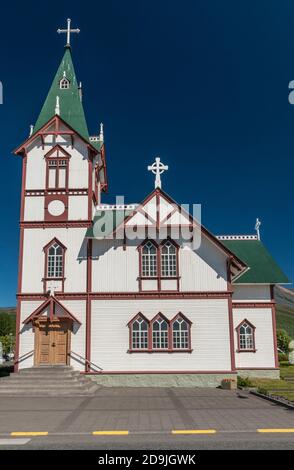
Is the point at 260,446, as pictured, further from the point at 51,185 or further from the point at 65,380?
the point at 51,185

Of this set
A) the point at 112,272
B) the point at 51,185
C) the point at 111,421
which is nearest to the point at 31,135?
the point at 51,185

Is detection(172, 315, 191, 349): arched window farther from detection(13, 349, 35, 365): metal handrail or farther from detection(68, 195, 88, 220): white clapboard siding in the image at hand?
detection(68, 195, 88, 220): white clapboard siding

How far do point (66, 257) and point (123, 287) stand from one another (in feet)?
11.3

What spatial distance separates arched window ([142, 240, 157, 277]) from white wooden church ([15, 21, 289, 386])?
5 centimetres

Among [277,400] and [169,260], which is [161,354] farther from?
[277,400]

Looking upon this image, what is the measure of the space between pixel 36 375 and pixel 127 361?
14.8 feet

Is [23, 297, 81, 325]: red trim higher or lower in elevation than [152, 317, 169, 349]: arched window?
higher

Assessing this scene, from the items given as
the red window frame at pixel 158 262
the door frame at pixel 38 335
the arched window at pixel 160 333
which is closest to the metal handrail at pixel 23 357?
the door frame at pixel 38 335

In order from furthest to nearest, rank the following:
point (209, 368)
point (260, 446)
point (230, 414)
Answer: point (209, 368), point (230, 414), point (260, 446)

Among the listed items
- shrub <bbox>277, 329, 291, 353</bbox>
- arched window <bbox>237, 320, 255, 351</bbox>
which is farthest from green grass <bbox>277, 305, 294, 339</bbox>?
arched window <bbox>237, 320, 255, 351</bbox>

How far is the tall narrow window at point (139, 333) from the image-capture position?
2219cm

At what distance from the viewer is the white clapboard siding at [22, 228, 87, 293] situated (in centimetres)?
2292

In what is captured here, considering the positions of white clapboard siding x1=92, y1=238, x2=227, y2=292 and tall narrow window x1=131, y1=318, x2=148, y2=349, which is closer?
tall narrow window x1=131, y1=318, x2=148, y2=349

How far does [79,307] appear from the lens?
74.2ft
